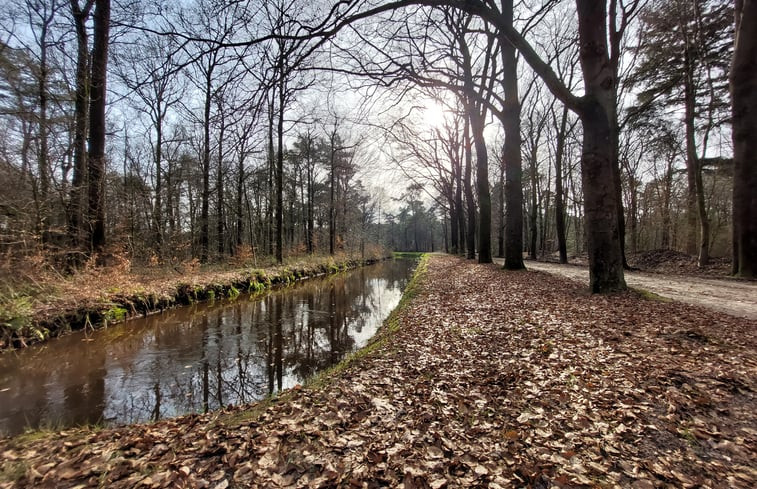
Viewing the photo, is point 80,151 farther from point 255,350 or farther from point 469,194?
point 469,194

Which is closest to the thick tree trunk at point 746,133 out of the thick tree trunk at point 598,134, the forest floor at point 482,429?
the thick tree trunk at point 598,134

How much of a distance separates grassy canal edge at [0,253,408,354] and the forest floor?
14.0 ft

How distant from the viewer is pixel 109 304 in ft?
24.0

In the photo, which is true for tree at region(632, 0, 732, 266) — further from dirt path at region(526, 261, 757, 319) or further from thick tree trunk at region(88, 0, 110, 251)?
thick tree trunk at region(88, 0, 110, 251)

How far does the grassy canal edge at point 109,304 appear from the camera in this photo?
18.5 feet

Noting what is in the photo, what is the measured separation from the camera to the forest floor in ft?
6.63

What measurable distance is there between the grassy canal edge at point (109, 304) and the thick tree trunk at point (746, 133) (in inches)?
593

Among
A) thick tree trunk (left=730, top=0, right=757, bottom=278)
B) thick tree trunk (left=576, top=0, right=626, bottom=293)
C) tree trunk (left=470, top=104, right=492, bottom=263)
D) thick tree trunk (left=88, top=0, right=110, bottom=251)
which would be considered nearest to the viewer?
thick tree trunk (left=576, top=0, right=626, bottom=293)

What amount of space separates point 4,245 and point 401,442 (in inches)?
362

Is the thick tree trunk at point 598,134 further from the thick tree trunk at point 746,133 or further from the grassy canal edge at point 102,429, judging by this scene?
the grassy canal edge at point 102,429

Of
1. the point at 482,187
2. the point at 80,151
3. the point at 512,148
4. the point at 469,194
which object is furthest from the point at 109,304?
the point at 469,194

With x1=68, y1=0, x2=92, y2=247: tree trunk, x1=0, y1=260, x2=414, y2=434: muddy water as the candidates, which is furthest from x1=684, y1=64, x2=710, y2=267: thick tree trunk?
x1=68, y1=0, x2=92, y2=247: tree trunk

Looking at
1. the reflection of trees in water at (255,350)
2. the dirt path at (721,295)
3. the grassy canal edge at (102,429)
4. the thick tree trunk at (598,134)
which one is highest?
the thick tree trunk at (598,134)

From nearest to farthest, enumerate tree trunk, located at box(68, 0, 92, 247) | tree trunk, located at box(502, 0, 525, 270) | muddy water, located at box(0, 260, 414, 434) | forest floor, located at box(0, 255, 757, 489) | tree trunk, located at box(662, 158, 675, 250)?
forest floor, located at box(0, 255, 757, 489) → muddy water, located at box(0, 260, 414, 434) → tree trunk, located at box(68, 0, 92, 247) → tree trunk, located at box(502, 0, 525, 270) → tree trunk, located at box(662, 158, 675, 250)
